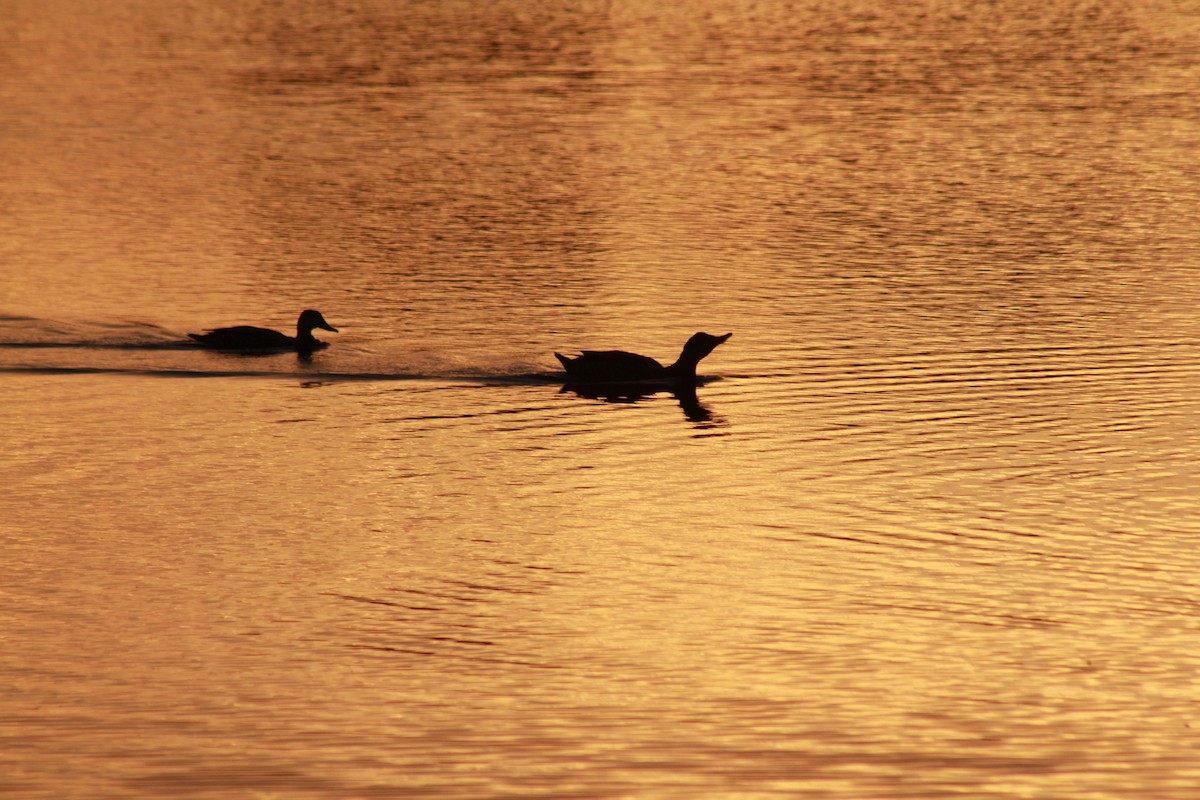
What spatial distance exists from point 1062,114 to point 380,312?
24011 mm

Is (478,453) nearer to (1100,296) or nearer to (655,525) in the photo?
(655,525)

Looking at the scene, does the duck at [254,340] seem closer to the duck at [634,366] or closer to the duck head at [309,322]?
the duck head at [309,322]

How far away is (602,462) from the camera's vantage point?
18.2 meters

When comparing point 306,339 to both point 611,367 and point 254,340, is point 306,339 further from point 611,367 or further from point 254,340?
point 611,367

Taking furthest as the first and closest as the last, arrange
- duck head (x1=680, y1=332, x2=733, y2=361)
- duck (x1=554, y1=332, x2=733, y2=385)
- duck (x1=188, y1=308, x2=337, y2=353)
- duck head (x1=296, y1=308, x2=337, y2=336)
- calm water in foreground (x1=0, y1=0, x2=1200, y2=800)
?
duck head (x1=296, y1=308, x2=337, y2=336)
duck (x1=188, y1=308, x2=337, y2=353)
duck head (x1=680, y1=332, x2=733, y2=361)
duck (x1=554, y1=332, x2=733, y2=385)
calm water in foreground (x1=0, y1=0, x2=1200, y2=800)

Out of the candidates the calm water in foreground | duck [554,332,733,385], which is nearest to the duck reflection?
duck [554,332,733,385]

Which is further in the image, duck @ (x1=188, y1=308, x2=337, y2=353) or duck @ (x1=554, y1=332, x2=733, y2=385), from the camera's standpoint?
duck @ (x1=188, y1=308, x2=337, y2=353)

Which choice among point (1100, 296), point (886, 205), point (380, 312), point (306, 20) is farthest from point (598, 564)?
point (306, 20)

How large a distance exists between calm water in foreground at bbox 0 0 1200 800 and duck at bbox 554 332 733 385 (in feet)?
1.54

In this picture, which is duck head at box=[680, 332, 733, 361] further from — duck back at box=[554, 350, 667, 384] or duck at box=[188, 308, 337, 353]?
duck at box=[188, 308, 337, 353]

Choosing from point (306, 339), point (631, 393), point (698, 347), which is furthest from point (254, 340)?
point (698, 347)

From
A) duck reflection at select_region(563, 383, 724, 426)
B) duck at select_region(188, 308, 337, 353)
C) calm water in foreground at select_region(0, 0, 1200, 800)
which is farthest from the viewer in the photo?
duck at select_region(188, 308, 337, 353)

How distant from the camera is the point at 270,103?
46.9m

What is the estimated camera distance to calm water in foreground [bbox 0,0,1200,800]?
11.5m
